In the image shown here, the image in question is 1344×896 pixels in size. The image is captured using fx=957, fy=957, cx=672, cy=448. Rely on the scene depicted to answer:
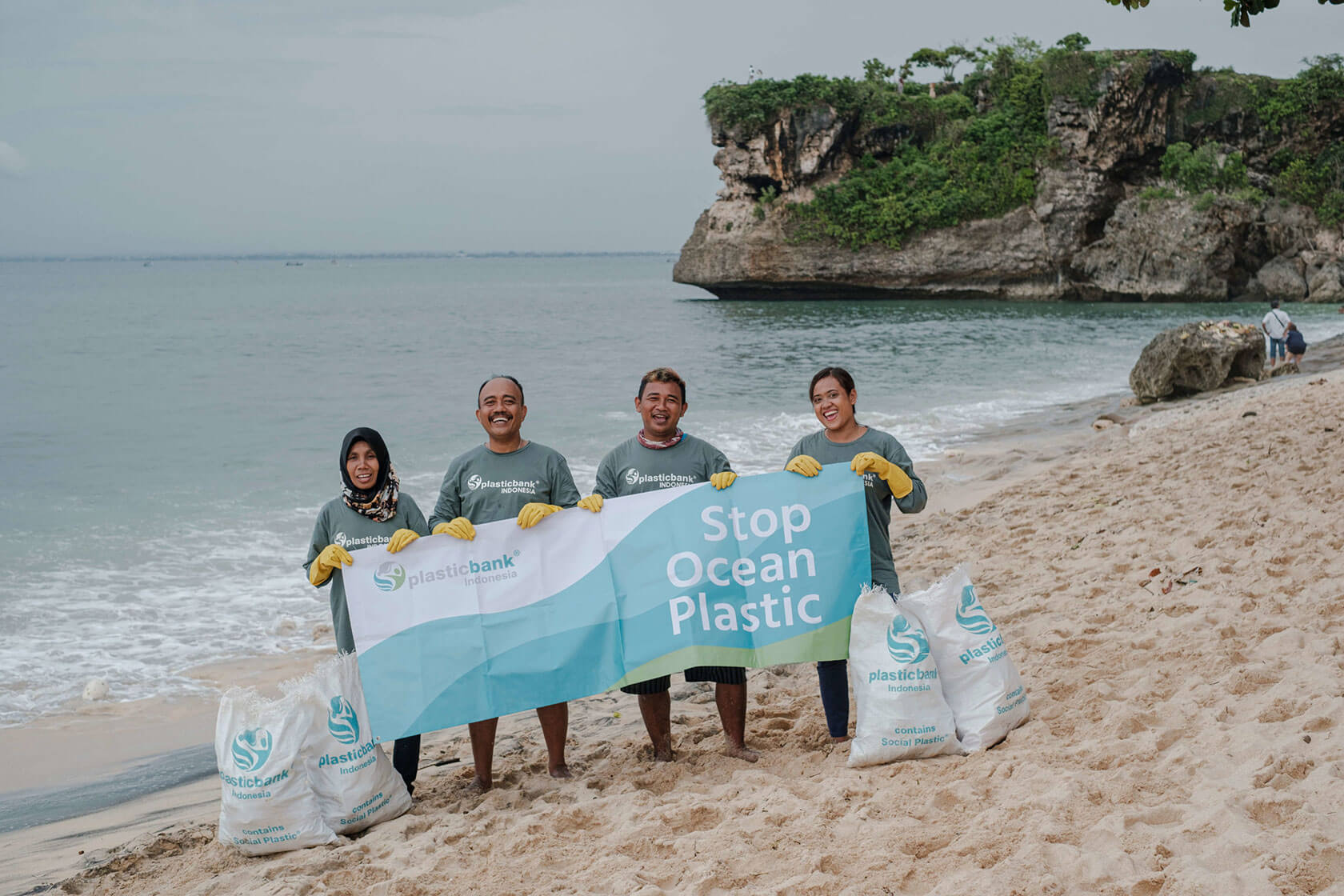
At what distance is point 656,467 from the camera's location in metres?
3.92

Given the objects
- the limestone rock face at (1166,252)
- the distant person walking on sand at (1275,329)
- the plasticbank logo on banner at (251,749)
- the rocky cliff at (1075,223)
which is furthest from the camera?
the rocky cliff at (1075,223)

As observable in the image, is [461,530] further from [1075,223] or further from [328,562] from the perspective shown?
[1075,223]

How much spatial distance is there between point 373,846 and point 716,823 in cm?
122

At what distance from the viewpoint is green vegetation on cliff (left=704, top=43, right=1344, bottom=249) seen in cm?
4253

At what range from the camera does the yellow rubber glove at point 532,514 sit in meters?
3.71

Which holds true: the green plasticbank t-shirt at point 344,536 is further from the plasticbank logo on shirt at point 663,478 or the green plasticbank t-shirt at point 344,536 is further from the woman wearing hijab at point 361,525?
the plasticbank logo on shirt at point 663,478

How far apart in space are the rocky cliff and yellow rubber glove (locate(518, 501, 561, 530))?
4337cm

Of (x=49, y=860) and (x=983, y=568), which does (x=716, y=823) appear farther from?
(x=983, y=568)

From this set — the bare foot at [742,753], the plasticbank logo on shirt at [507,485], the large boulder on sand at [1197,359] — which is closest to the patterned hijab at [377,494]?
the plasticbank logo on shirt at [507,485]

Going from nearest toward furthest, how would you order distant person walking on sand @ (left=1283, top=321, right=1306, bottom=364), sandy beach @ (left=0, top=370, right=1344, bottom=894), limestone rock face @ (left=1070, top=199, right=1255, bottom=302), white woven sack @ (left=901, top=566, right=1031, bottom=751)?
sandy beach @ (left=0, top=370, right=1344, bottom=894) → white woven sack @ (left=901, top=566, right=1031, bottom=751) → distant person walking on sand @ (left=1283, top=321, right=1306, bottom=364) → limestone rock face @ (left=1070, top=199, right=1255, bottom=302)

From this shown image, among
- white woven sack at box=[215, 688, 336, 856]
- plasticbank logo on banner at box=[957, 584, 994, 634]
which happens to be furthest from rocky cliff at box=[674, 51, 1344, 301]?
white woven sack at box=[215, 688, 336, 856]

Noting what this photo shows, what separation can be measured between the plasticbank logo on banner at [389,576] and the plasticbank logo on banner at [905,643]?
73.7 inches

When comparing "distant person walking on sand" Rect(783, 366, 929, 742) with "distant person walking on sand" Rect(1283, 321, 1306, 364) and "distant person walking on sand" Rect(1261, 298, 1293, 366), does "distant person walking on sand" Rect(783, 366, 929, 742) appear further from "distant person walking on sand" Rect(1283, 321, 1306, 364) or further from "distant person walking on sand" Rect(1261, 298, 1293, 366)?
"distant person walking on sand" Rect(1261, 298, 1293, 366)

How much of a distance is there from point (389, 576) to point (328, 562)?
0.77ft
